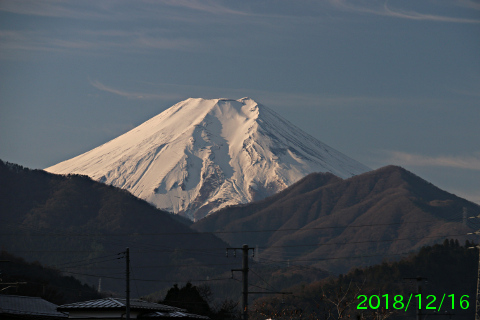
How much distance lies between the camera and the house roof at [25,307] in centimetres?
4979

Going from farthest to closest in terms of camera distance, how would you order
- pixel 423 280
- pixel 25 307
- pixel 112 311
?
pixel 423 280
pixel 25 307
pixel 112 311

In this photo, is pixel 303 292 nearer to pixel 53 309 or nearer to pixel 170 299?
pixel 170 299

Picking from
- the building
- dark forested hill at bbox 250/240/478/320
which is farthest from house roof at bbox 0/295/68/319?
dark forested hill at bbox 250/240/478/320

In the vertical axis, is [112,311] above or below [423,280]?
below

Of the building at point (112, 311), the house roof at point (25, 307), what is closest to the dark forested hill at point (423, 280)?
the house roof at point (25, 307)

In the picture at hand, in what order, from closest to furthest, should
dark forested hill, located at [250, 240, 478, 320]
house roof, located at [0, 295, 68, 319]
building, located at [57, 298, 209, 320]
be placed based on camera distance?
1. building, located at [57, 298, 209, 320]
2. house roof, located at [0, 295, 68, 319]
3. dark forested hill, located at [250, 240, 478, 320]

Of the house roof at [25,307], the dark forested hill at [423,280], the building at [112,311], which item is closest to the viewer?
the building at [112,311]

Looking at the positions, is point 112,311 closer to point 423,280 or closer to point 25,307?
point 25,307

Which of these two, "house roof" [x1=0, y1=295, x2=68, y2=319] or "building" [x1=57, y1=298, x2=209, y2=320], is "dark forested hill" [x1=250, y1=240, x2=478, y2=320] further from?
"building" [x1=57, y1=298, x2=209, y2=320]

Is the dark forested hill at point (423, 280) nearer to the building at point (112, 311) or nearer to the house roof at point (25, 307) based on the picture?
the house roof at point (25, 307)

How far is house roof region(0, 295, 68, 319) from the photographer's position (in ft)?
163

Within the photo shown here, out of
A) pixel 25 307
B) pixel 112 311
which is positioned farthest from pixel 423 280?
pixel 112 311

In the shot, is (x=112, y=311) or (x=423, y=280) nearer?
(x=112, y=311)

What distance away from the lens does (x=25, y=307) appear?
5281 cm
